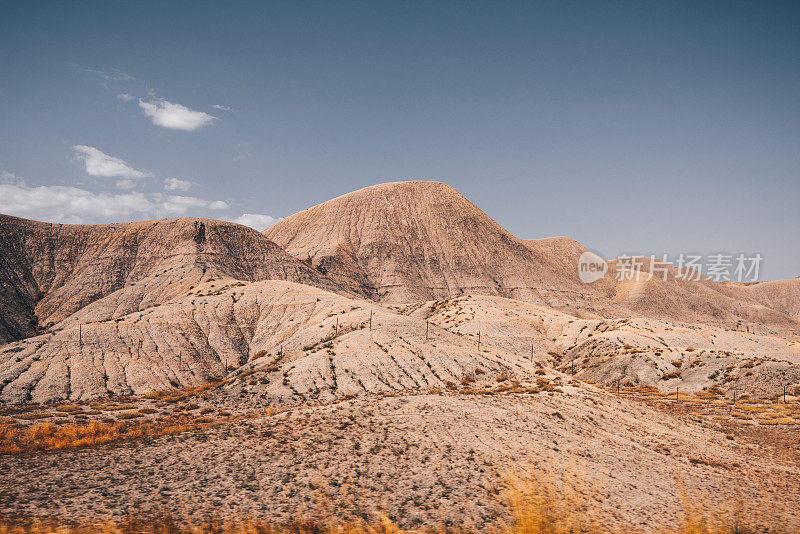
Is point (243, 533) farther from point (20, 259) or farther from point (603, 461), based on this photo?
point (20, 259)

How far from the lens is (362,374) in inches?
1389

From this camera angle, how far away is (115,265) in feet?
332

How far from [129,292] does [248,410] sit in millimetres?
72418

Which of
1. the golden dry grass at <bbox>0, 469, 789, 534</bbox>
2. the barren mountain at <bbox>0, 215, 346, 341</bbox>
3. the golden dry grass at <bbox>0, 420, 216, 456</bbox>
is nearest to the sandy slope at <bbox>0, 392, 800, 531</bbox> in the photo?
the golden dry grass at <bbox>0, 469, 789, 534</bbox>

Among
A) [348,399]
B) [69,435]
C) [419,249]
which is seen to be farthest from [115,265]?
[348,399]

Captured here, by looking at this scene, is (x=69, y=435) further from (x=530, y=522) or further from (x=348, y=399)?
(x=530, y=522)

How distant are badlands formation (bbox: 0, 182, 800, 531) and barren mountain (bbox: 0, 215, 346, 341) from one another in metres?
0.61

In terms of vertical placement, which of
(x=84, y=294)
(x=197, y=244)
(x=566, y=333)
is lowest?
(x=84, y=294)

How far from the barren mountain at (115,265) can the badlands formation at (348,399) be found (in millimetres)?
608

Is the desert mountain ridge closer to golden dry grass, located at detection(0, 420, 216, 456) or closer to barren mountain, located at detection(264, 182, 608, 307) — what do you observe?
barren mountain, located at detection(264, 182, 608, 307)

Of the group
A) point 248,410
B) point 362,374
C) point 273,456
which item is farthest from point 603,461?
point 248,410

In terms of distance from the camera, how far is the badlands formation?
14.8 meters

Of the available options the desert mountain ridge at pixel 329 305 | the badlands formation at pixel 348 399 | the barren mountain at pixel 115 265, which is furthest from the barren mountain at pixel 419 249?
the badlands formation at pixel 348 399

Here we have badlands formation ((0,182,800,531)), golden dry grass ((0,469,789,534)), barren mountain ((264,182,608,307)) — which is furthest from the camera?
barren mountain ((264,182,608,307))
